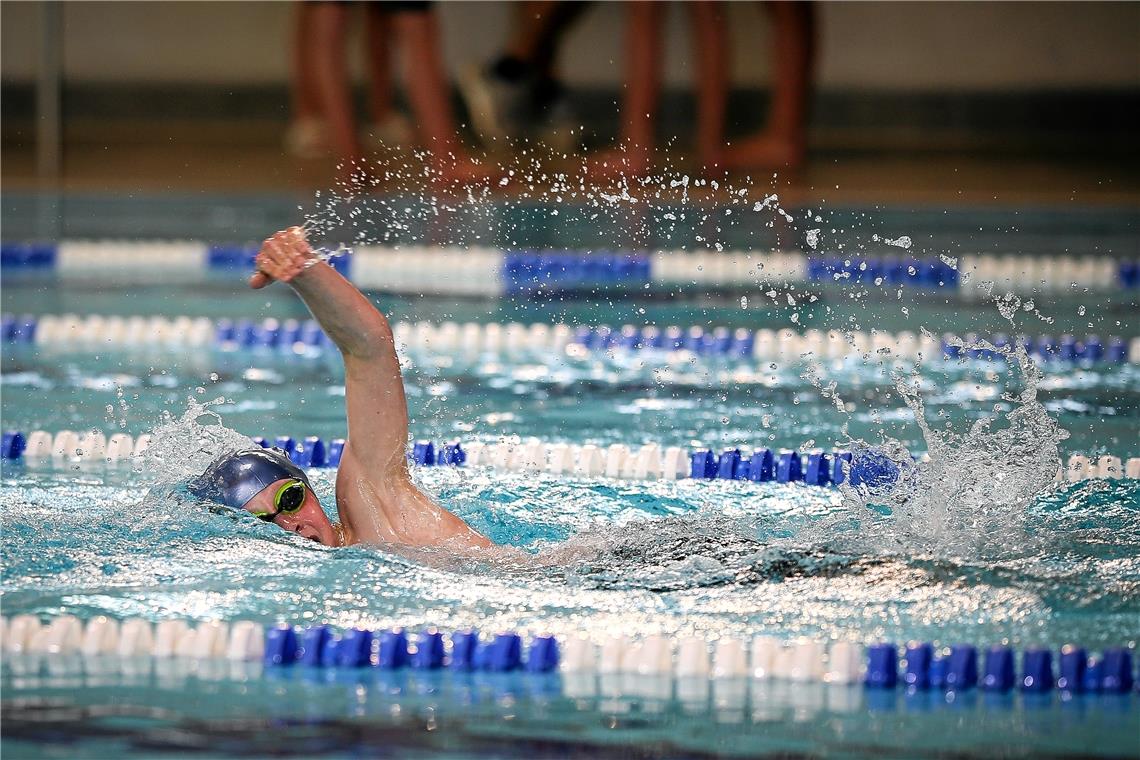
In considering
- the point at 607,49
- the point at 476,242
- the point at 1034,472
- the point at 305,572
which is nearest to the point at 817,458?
the point at 1034,472

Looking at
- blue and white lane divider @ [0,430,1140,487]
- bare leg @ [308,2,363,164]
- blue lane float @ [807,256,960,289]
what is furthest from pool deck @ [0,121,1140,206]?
blue and white lane divider @ [0,430,1140,487]

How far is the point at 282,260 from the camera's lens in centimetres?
288

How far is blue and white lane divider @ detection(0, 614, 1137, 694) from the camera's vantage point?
2729 millimetres

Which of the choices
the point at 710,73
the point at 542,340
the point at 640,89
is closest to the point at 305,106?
the point at 640,89

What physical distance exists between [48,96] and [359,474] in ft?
27.5

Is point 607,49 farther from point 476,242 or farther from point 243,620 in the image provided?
point 243,620

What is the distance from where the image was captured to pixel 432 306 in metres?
6.42

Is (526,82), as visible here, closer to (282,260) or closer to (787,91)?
(787,91)

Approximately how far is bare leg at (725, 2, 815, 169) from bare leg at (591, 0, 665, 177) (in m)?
0.62

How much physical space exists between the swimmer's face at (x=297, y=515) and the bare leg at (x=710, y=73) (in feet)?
22.6

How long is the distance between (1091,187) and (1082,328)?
3578 millimetres

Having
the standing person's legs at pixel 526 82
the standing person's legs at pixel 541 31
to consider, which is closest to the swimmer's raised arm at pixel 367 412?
the standing person's legs at pixel 526 82

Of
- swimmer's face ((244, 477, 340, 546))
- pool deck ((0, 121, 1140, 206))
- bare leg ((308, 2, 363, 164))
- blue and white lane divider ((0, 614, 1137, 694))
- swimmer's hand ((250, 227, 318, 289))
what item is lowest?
blue and white lane divider ((0, 614, 1137, 694))

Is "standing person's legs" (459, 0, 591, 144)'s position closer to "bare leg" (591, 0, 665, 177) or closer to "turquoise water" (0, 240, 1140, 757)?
"bare leg" (591, 0, 665, 177)
